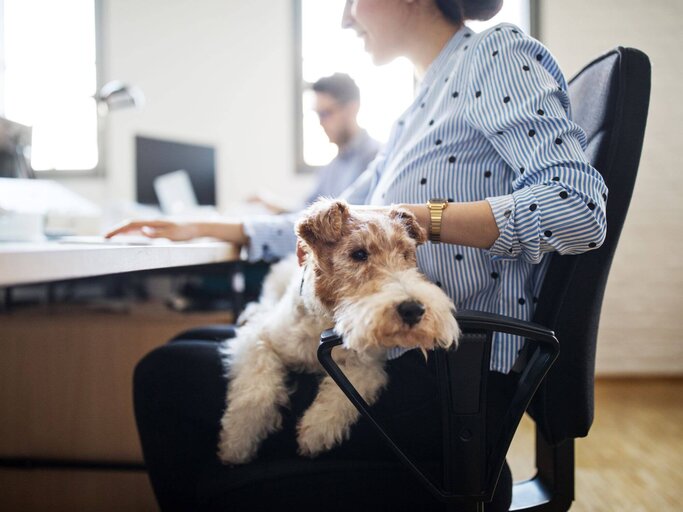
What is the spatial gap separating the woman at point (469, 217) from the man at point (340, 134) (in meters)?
1.50

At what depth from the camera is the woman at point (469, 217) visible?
753 mm

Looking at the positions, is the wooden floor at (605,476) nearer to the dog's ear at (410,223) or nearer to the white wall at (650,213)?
the white wall at (650,213)

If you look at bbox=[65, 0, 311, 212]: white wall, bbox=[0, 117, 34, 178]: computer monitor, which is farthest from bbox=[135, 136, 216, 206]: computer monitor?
bbox=[0, 117, 34, 178]: computer monitor

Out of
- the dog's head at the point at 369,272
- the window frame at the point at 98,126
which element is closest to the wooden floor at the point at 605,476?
the dog's head at the point at 369,272

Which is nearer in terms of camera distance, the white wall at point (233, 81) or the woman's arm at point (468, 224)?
the woman's arm at point (468, 224)

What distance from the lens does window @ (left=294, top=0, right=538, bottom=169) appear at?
340 cm

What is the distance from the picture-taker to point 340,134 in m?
2.79

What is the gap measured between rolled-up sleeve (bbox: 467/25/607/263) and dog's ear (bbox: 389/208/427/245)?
0.40 feet

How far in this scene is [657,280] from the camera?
2.98m

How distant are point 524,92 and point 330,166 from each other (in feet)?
6.46

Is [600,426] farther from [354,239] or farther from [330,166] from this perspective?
[354,239]

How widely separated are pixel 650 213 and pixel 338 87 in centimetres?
207

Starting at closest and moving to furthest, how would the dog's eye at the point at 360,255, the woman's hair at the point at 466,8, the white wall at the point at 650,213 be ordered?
→ the dog's eye at the point at 360,255
the woman's hair at the point at 466,8
the white wall at the point at 650,213

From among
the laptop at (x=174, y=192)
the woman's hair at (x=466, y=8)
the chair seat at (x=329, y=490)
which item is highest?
the woman's hair at (x=466, y=8)
